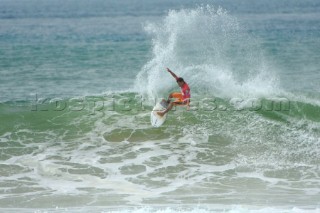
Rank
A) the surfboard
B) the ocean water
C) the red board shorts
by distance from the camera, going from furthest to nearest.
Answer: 1. the surfboard
2. the red board shorts
3. the ocean water

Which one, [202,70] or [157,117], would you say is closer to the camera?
[157,117]

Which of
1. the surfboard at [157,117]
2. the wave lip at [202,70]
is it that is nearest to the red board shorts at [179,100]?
the surfboard at [157,117]

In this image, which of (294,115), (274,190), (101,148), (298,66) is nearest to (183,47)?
(298,66)

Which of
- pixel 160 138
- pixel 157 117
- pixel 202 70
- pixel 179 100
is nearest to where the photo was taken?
pixel 179 100

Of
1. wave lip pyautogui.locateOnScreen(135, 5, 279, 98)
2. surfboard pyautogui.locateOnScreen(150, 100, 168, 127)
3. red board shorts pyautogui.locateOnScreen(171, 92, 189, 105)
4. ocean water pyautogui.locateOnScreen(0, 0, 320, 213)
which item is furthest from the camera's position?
wave lip pyautogui.locateOnScreen(135, 5, 279, 98)

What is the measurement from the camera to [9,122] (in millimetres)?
18125

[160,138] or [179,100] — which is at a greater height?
[179,100]

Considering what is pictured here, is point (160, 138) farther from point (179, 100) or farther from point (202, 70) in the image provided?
point (202, 70)

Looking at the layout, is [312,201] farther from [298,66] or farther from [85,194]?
[298,66]

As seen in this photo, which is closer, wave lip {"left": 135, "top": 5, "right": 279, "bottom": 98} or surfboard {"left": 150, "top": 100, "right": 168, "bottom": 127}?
surfboard {"left": 150, "top": 100, "right": 168, "bottom": 127}

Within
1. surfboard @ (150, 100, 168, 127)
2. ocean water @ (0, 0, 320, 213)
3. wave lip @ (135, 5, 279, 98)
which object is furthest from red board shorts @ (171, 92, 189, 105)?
wave lip @ (135, 5, 279, 98)

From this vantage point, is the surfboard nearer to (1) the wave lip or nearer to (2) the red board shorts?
(2) the red board shorts

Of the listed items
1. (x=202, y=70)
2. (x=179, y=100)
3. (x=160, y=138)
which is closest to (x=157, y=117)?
(x=160, y=138)

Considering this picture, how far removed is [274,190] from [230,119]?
6.22m
